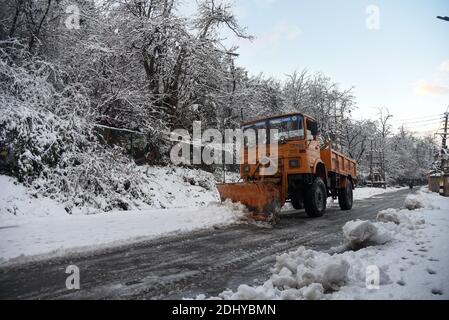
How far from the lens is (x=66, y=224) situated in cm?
768

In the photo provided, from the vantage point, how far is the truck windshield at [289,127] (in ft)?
31.9

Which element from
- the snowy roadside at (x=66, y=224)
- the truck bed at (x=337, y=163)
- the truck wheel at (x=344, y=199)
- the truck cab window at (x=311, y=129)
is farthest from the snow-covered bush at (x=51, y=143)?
the truck wheel at (x=344, y=199)

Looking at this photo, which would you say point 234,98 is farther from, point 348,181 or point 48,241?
point 48,241

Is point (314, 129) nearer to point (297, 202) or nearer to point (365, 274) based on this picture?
point (297, 202)

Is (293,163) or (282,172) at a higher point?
(293,163)

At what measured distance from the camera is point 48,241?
6051 millimetres

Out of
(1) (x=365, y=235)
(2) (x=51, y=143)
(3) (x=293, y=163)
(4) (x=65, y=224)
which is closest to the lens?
(1) (x=365, y=235)

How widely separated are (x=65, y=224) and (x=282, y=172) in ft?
18.1

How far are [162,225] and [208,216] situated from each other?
1.27m

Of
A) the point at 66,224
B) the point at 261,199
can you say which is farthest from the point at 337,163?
the point at 66,224

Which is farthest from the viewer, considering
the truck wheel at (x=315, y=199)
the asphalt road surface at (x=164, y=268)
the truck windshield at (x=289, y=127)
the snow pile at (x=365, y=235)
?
the truck wheel at (x=315, y=199)

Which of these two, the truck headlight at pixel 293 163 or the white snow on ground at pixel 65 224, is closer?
the white snow on ground at pixel 65 224

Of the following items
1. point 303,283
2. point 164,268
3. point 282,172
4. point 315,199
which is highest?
point 282,172

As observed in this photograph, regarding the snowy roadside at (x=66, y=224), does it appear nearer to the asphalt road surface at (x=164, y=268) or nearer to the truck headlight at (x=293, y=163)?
the asphalt road surface at (x=164, y=268)
